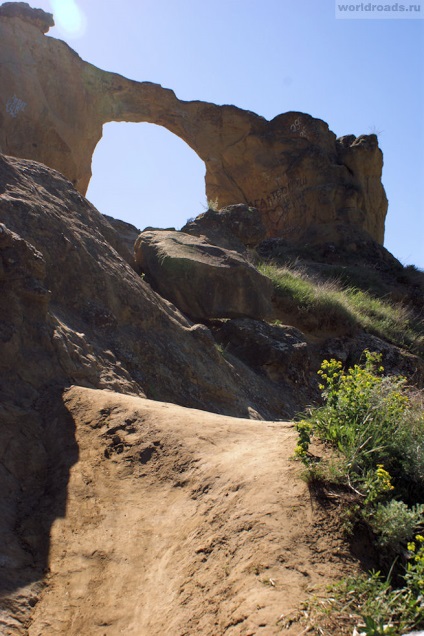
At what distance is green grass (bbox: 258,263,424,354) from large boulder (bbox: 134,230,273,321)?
1.86 metres

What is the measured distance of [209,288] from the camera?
903 cm

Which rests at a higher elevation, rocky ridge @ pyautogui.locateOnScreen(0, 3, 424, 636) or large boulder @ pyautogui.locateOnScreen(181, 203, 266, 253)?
large boulder @ pyautogui.locateOnScreen(181, 203, 266, 253)

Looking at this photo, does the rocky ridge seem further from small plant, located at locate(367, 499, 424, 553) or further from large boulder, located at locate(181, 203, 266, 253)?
small plant, located at locate(367, 499, 424, 553)

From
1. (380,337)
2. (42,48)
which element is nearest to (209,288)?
(380,337)

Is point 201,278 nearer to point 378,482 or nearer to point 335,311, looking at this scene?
point 335,311

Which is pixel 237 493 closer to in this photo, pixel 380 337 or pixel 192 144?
pixel 380 337

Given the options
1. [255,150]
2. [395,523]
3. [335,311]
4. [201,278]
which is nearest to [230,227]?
[335,311]

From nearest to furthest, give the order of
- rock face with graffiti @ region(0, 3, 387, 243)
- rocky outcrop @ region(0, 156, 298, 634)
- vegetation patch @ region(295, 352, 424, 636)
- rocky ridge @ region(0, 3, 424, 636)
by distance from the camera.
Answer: vegetation patch @ region(295, 352, 424, 636) < rocky ridge @ region(0, 3, 424, 636) < rocky outcrop @ region(0, 156, 298, 634) < rock face with graffiti @ region(0, 3, 387, 243)

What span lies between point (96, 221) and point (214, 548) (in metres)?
5.42

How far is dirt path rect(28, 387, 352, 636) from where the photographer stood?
2.61m

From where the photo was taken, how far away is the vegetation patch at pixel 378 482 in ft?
7.58

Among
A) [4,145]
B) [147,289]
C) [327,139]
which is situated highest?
[327,139]

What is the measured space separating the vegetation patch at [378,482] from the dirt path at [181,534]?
0.16 m

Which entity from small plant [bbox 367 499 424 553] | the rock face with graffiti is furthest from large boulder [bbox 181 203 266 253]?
small plant [bbox 367 499 424 553]
